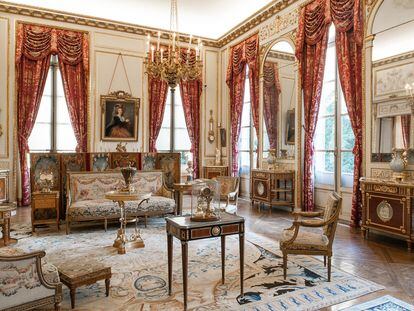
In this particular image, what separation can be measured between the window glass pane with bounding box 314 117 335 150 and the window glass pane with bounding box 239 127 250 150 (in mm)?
2906

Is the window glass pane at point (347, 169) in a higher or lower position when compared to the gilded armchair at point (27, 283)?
higher

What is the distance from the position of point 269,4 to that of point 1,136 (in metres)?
7.80

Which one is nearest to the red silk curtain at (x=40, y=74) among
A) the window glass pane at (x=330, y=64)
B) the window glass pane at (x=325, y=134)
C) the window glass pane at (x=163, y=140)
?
the window glass pane at (x=163, y=140)

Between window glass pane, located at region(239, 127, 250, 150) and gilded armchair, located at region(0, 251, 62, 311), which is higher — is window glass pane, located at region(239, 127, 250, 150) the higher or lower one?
the higher one

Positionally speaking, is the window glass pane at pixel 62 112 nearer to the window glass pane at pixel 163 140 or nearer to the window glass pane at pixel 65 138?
the window glass pane at pixel 65 138

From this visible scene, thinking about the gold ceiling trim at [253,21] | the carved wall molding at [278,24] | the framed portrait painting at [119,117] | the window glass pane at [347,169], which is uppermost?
the gold ceiling trim at [253,21]

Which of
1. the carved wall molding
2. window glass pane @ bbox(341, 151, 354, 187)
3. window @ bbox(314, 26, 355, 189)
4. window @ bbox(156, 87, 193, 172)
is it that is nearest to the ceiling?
the carved wall molding

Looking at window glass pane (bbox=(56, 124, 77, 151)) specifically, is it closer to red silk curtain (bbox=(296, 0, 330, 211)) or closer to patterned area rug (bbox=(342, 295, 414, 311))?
red silk curtain (bbox=(296, 0, 330, 211))

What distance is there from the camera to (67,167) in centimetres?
716

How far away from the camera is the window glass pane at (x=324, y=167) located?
24.0 ft

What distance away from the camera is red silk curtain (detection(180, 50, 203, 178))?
10953mm

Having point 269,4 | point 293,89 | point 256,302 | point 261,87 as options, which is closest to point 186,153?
point 261,87

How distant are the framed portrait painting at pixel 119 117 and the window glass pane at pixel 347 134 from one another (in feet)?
19.8

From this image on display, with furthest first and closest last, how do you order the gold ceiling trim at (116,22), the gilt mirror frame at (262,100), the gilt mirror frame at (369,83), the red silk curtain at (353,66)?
the gold ceiling trim at (116,22) → the gilt mirror frame at (262,100) → the red silk curtain at (353,66) → the gilt mirror frame at (369,83)
